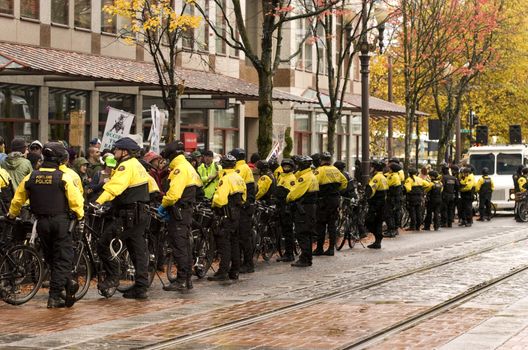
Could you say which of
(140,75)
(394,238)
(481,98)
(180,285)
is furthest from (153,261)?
(481,98)

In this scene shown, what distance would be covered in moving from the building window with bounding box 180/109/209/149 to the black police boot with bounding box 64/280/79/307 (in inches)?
1052

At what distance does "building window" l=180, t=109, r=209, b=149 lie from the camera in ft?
138

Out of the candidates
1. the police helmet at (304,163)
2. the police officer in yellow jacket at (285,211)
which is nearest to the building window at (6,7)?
the police officer in yellow jacket at (285,211)

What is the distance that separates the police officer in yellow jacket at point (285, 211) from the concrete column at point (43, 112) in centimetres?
1164

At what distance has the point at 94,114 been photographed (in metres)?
35.7

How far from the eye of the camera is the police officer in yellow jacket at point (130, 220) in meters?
15.9

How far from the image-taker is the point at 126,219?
1586 cm

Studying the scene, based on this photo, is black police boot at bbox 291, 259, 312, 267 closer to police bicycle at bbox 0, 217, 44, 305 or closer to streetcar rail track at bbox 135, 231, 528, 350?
streetcar rail track at bbox 135, 231, 528, 350

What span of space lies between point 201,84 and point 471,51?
19.2 metres

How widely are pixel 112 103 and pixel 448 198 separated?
9838 millimetres

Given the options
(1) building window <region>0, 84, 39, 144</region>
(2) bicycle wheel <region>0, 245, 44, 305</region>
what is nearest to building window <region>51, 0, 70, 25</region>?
(1) building window <region>0, 84, 39, 144</region>

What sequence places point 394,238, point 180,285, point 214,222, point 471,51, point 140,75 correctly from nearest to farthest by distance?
1. point 180,285
2. point 214,222
3. point 394,238
4. point 140,75
5. point 471,51

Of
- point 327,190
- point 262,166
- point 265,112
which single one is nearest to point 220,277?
point 262,166

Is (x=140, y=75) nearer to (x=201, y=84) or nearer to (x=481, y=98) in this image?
(x=201, y=84)
